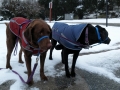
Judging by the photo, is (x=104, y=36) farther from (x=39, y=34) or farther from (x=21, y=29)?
(x=21, y=29)

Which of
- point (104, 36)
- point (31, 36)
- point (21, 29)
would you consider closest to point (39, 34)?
point (31, 36)

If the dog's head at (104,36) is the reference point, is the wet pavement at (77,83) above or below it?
below

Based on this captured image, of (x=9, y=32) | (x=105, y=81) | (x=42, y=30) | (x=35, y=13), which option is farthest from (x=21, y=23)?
(x=35, y=13)

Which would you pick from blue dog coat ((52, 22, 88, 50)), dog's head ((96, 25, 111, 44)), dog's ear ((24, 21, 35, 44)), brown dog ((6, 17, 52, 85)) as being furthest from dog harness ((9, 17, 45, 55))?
dog's head ((96, 25, 111, 44))

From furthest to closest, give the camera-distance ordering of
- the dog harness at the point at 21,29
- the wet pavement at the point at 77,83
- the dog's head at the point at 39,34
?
1. the wet pavement at the point at 77,83
2. the dog harness at the point at 21,29
3. the dog's head at the point at 39,34

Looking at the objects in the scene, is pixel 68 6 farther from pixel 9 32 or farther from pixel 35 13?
pixel 9 32

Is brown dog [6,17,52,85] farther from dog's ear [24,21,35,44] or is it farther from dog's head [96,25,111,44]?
dog's head [96,25,111,44]

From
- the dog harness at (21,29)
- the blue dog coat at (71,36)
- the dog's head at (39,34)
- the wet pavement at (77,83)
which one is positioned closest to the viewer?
the dog's head at (39,34)

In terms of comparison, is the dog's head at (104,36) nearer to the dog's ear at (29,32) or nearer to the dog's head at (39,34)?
the dog's head at (39,34)

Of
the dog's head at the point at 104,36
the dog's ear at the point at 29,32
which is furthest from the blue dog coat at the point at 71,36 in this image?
the dog's ear at the point at 29,32

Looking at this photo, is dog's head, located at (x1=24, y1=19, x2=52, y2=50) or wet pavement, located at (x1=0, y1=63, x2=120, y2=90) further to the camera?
wet pavement, located at (x1=0, y1=63, x2=120, y2=90)

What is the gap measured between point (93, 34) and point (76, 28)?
16.5 inches

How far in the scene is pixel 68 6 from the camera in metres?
35.0

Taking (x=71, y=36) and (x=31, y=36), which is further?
(x=71, y=36)
